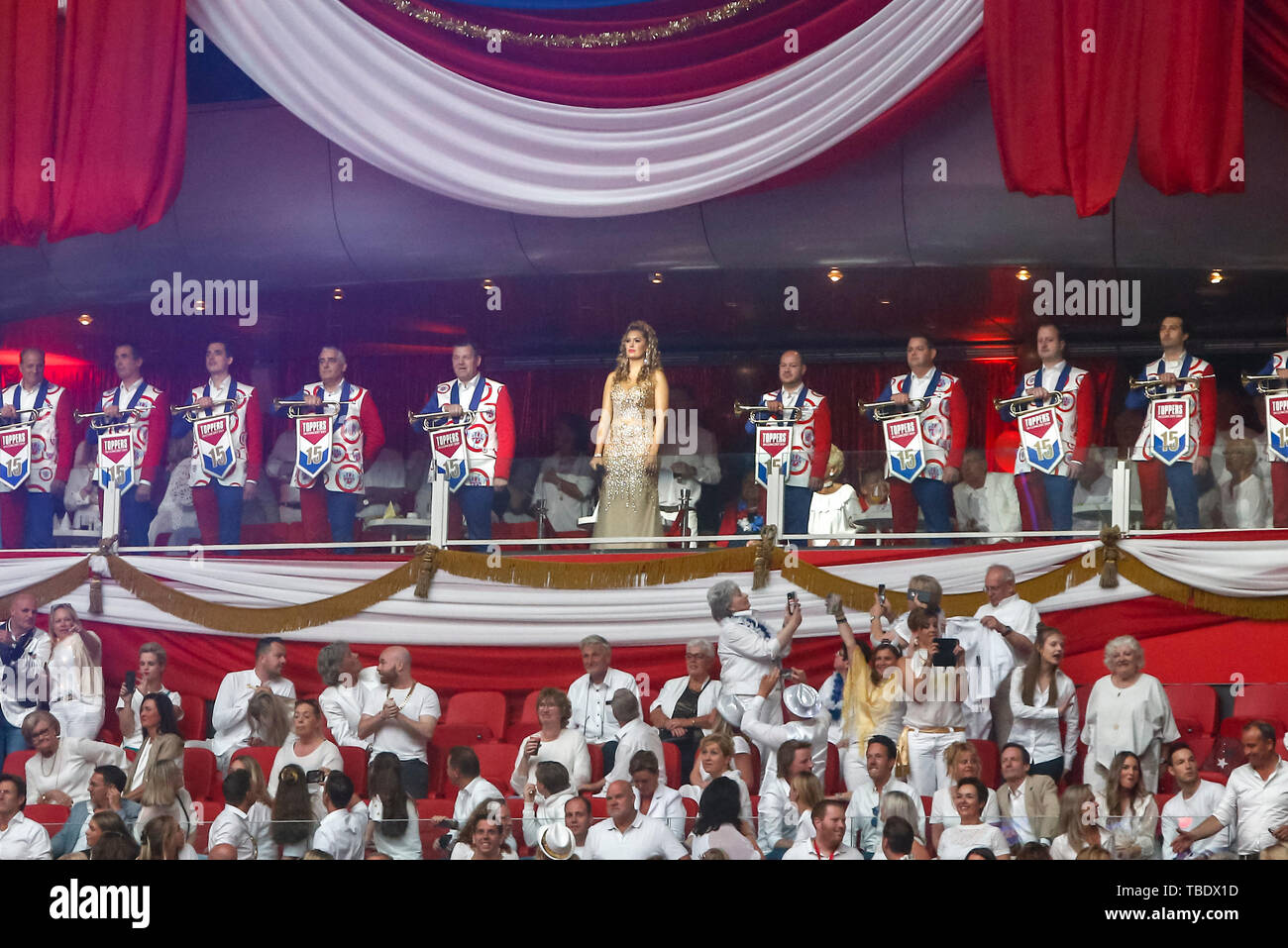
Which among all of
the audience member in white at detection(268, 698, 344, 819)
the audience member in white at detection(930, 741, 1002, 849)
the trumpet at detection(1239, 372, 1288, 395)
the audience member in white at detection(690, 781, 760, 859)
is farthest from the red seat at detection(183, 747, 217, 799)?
the trumpet at detection(1239, 372, 1288, 395)

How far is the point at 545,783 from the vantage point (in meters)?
8.32

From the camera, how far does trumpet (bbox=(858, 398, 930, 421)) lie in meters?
10.2

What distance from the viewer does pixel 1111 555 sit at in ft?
32.0

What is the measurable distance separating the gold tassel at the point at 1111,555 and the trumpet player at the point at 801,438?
146cm

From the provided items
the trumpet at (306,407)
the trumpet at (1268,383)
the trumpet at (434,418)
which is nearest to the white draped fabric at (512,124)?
the trumpet at (434,418)

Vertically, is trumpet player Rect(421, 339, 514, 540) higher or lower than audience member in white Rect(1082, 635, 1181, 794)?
higher

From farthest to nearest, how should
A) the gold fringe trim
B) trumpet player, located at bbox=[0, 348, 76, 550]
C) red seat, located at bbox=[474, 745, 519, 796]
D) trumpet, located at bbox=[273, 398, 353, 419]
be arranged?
trumpet player, located at bbox=[0, 348, 76, 550]
trumpet, located at bbox=[273, 398, 353, 419]
the gold fringe trim
red seat, located at bbox=[474, 745, 519, 796]

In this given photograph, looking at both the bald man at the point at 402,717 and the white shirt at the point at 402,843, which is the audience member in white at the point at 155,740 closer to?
the bald man at the point at 402,717

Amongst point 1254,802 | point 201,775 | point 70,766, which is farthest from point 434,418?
point 1254,802

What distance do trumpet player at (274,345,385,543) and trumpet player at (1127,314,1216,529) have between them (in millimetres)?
4105

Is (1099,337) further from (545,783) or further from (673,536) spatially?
(545,783)

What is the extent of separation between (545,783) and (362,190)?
6102mm

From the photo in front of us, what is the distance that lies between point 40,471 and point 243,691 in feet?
7.06

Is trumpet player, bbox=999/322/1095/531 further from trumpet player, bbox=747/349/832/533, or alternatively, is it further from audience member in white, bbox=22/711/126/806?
audience member in white, bbox=22/711/126/806
